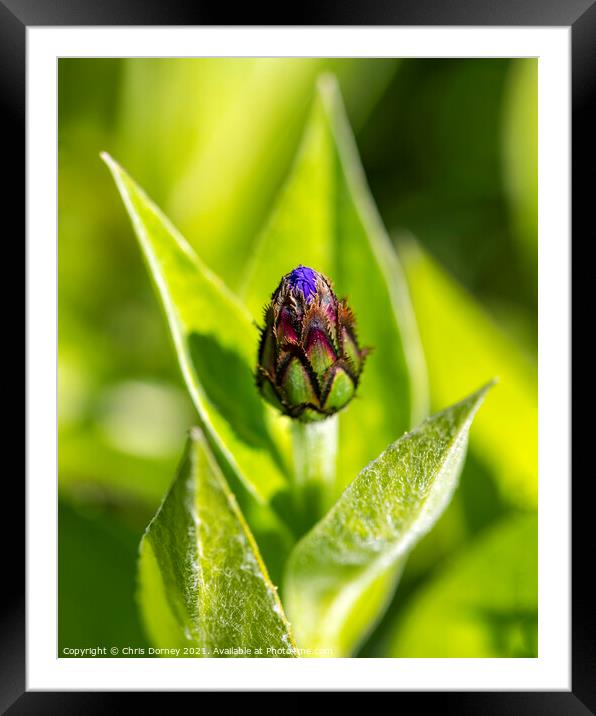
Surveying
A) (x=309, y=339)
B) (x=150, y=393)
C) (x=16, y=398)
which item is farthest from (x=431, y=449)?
(x=150, y=393)

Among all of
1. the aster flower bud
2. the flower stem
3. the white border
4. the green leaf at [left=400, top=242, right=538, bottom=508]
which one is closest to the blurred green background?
the green leaf at [left=400, top=242, right=538, bottom=508]

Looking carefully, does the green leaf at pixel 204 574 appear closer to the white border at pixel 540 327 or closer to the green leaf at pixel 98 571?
the white border at pixel 540 327

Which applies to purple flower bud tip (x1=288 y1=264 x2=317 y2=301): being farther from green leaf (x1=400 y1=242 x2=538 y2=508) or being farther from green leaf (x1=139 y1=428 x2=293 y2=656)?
green leaf (x1=400 y1=242 x2=538 y2=508)

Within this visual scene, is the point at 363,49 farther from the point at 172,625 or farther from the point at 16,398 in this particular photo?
the point at 172,625

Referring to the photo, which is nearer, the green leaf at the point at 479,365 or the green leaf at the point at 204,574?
the green leaf at the point at 204,574

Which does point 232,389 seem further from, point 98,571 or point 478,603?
point 478,603

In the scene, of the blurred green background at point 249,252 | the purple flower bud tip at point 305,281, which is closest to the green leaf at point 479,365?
the blurred green background at point 249,252

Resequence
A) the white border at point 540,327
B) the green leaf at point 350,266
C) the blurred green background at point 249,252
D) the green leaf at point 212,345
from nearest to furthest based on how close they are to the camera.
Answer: the green leaf at point 212,345 < the white border at point 540,327 < the green leaf at point 350,266 < the blurred green background at point 249,252

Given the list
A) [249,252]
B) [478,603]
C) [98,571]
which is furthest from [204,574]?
[249,252]
